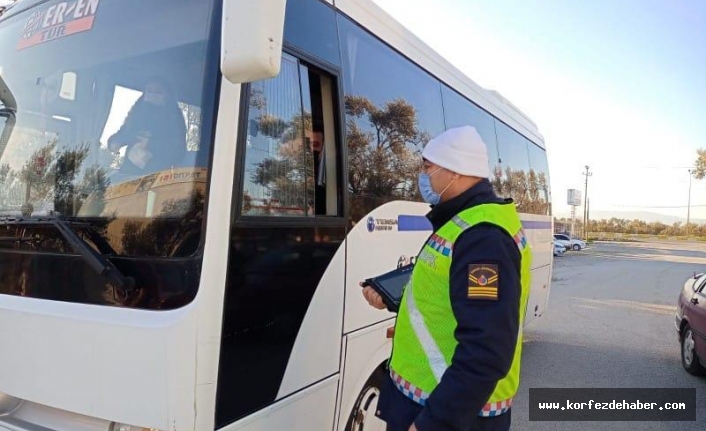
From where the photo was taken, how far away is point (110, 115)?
2.33 m

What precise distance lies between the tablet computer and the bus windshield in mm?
933

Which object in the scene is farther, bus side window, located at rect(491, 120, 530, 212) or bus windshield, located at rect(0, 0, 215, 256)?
bus side window, located at rect(491, 120, 530, 212)

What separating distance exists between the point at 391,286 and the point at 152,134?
4.34 ft

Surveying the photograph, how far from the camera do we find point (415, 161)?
4.05 metres

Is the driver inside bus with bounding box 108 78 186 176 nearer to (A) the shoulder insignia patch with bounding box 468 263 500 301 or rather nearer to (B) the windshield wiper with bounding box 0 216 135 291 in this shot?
(B) the windshield wiper with bounding box 0 216 135 291

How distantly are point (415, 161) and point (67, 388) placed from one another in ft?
9.39

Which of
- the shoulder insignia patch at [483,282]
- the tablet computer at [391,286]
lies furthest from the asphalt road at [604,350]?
the shoulder insignia patch at [483,282]

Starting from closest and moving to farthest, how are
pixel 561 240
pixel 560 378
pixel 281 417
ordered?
pixel 281 417, pixel 560 378, pixel 561 240

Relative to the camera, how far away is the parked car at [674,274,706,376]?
5719 mm

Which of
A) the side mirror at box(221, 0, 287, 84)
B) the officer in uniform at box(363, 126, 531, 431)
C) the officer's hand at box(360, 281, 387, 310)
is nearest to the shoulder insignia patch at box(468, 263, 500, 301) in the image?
the officer in uniform at box(363, 126, 531, 431)

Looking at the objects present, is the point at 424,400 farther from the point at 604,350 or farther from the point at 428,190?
the point at 604,350

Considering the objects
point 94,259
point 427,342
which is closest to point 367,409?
point 427,342

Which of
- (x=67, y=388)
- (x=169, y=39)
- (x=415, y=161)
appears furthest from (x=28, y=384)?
(x=415, y=161)

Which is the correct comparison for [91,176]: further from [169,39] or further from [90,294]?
[169,39]
